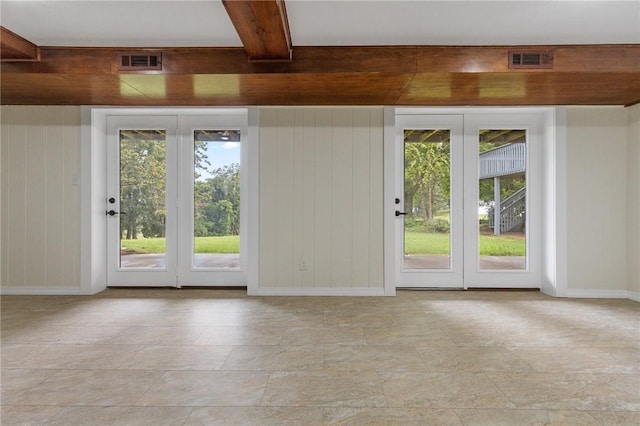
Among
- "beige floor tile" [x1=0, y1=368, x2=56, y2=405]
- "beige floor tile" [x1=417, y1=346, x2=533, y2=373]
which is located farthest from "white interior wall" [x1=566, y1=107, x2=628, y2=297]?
"beige floor tile" [x1=0, y1=368, x2=56, y2=405]

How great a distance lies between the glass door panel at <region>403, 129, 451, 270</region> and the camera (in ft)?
15.5

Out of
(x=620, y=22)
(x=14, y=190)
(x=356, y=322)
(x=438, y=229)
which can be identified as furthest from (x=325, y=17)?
(x=14, y=190)

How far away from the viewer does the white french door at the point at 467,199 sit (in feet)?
15.4

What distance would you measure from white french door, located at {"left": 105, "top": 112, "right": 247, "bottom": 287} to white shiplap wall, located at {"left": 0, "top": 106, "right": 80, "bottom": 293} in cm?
39

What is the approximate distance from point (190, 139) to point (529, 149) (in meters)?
4.19

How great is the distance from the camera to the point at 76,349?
2.78 meters

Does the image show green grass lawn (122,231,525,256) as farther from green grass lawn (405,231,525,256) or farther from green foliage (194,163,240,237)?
green foliage (194,163,240,237)

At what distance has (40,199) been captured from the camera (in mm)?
4488

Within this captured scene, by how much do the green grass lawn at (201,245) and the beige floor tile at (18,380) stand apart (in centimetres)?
242

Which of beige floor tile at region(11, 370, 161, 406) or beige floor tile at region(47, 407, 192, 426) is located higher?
beige floor tile at region(11, 370, 161, 406)

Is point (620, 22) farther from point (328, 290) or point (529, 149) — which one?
point (328, 290)

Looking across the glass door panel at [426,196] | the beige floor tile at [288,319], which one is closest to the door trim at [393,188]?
the glass door panel at [426,196]

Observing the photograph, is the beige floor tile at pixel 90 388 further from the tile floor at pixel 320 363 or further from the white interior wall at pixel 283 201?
the white interior wall at pixel 283 201

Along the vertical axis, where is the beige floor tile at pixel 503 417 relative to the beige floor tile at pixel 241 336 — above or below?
→ below
